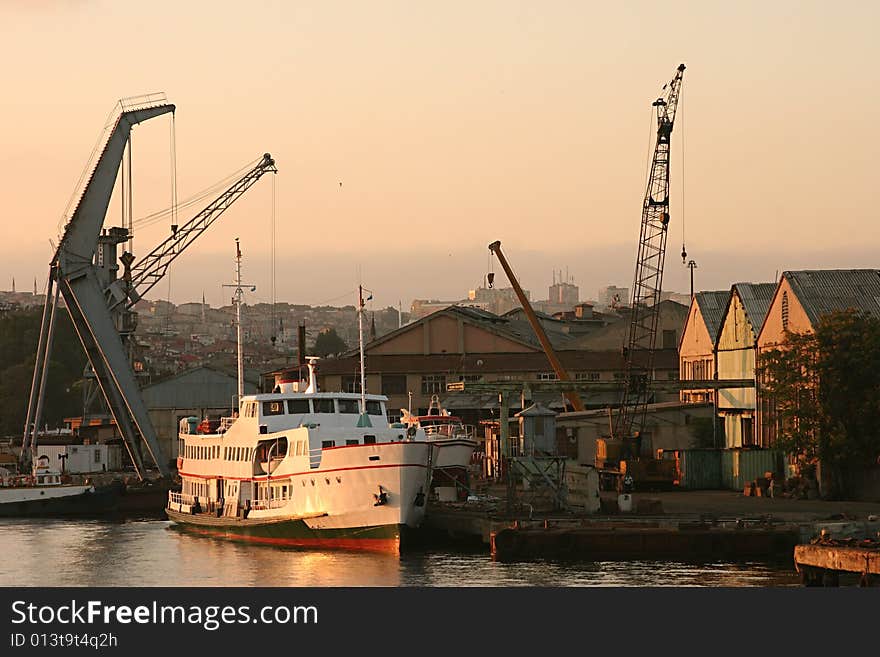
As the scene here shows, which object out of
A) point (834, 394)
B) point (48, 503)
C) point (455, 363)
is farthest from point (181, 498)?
point (455, 363)

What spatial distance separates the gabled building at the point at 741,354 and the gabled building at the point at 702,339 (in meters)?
3.33

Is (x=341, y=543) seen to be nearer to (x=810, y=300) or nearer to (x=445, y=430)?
(x=445, y=430)

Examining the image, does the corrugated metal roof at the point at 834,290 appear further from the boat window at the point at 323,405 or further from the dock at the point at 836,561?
the dock at the point at 836,561

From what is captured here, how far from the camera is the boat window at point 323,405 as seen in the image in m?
62.8

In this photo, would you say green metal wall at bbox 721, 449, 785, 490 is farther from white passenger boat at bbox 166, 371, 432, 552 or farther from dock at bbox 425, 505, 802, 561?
white passenger boat at bbox 166, 371, 432, 552

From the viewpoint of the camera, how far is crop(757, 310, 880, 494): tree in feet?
200

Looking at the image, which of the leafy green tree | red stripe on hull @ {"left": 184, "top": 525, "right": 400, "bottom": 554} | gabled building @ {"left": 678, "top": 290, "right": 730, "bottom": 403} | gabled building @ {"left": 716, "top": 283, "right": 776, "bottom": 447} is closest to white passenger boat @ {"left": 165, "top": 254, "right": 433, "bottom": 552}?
red stripe on hull @ {"left": 184, "top": 525, "right": 400, "bottom": 554}

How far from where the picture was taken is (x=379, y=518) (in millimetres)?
56062

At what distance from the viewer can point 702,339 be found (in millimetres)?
88938

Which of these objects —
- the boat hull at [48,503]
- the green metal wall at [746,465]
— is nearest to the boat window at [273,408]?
the green metal wall at [746,465]

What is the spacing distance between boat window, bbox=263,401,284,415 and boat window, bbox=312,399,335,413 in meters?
1.40
